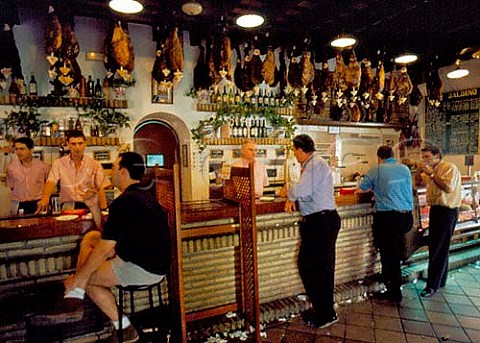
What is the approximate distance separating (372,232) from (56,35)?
434cm

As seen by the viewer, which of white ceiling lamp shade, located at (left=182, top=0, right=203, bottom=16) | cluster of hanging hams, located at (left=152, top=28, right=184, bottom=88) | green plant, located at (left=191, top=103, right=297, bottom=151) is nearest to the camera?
white ceiling lamp shade, located at (left=182, top=0, right=203, bottom=16)

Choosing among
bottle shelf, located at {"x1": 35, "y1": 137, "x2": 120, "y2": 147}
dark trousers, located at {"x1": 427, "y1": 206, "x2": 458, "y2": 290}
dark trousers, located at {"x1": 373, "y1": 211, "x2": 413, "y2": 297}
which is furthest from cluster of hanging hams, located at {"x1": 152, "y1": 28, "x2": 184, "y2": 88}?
dark trousers, located at {"x1": 427, "y1": 206, "x2": 458, "y2": 290}

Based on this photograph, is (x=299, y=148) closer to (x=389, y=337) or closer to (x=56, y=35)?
(x=389, y=337)

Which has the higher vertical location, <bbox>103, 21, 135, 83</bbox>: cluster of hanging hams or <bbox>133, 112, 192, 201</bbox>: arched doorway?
<bbox>103, 21, 135, 83</bbox>: cluster of hanging hams

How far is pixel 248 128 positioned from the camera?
6.54 metres

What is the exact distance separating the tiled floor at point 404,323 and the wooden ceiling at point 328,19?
3.54 m

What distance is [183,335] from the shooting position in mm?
2506

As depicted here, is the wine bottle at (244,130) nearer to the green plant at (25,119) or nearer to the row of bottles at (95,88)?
the row of bottles at (95,88)

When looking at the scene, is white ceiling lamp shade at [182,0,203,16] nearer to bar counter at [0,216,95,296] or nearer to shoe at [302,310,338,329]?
bar counter at [0,216,95,296]

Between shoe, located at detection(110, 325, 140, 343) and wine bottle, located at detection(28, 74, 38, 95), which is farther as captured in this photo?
wine bottle, located at detection(28, 74, 38, 95)

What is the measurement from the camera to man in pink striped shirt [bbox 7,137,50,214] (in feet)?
14.9

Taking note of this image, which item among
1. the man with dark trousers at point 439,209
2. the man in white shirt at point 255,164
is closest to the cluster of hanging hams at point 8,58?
the man in white shirt at point 255,164

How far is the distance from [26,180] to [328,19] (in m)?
4.68

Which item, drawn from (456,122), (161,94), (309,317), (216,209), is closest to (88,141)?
(161,94)
